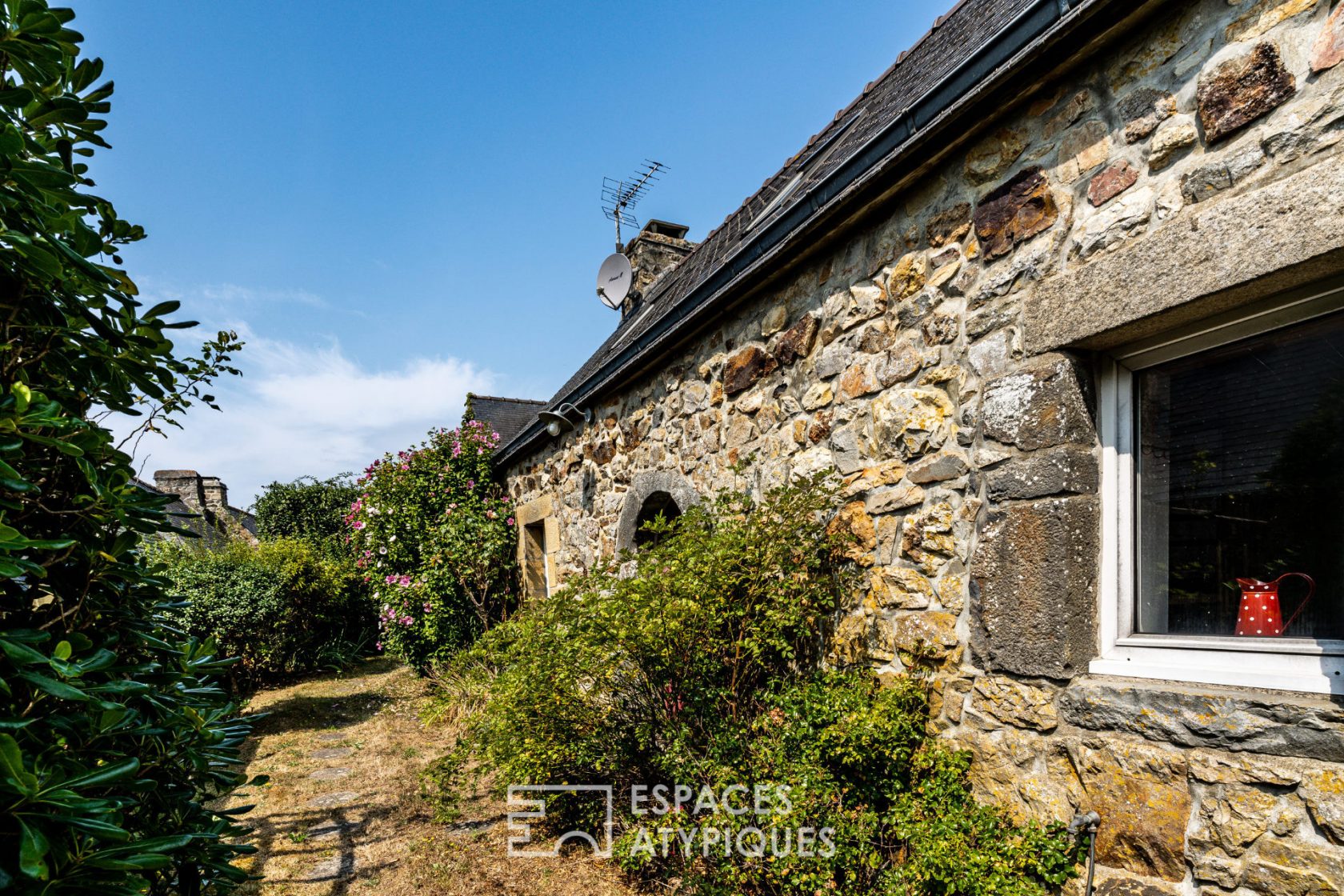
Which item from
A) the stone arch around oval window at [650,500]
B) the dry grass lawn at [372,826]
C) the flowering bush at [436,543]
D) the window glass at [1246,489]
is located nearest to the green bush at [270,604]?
the flowering bush at [436,543]

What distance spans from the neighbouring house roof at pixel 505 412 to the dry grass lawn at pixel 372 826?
4.97 m

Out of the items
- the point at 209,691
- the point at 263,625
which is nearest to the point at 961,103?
the point at 209,691

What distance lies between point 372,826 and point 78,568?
11.7 ft

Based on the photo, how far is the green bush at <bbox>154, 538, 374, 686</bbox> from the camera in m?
8.14

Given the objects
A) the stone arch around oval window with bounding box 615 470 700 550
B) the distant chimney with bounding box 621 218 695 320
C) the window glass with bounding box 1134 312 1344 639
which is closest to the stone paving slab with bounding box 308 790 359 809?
the stone arch around oval window with bounding box 615 470 700 550

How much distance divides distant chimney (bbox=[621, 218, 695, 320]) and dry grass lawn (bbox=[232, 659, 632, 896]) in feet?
19.3

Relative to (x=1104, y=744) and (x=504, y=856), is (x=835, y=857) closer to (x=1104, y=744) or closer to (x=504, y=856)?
(x=1104, y=744)

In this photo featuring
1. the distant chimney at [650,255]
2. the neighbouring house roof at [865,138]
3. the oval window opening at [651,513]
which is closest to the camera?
the neighbouring house roof at [865,138]

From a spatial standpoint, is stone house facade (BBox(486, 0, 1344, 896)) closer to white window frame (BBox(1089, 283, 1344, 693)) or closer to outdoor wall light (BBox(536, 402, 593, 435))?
white window frame (BBox(1089, 283, 1344, 693))

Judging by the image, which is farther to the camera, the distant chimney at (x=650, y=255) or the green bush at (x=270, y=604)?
the distant chimney at (x=650, y=255)

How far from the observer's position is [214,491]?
17453 millimetres

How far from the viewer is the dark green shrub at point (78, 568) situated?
44.7 inches

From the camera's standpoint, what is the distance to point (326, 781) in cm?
527

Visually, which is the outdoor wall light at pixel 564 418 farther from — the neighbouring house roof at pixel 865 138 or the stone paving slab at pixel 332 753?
the stone paving slab at pixel 332 753
